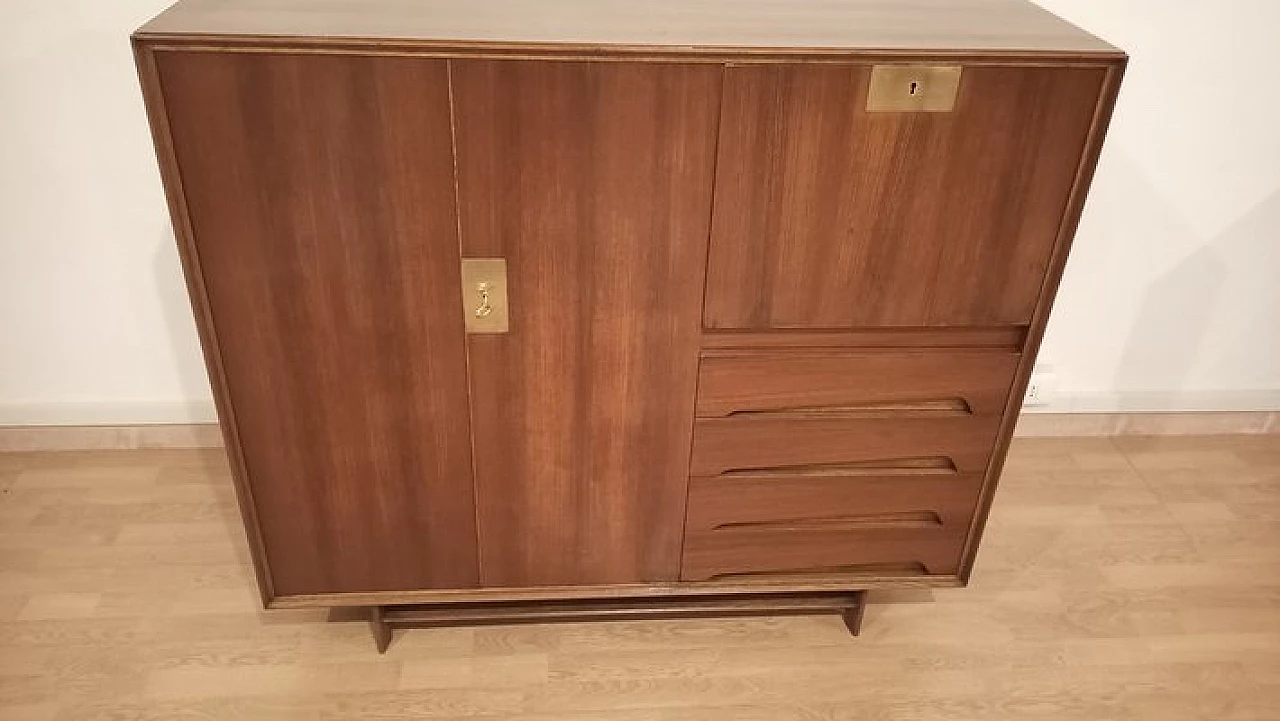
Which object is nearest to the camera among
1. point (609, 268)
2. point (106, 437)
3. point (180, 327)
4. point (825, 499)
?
point (609, 268)

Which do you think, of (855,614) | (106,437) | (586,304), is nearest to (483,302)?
(586,304)

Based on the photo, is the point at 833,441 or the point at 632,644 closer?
the point at 833,441

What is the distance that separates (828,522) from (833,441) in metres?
0.19

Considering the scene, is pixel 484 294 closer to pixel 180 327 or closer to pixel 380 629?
pixel 380 629

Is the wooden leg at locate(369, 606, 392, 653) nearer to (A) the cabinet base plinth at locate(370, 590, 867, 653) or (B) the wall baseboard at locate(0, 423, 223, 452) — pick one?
(A) the cabinet base plinth at locate(370, 590, 867, 653)

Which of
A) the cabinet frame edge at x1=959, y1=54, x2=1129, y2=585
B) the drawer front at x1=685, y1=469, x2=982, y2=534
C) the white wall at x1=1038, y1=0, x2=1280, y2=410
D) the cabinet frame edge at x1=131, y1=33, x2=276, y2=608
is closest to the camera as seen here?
the cabinet frame edge at x1=131, y1=33, x2=276, y2=608

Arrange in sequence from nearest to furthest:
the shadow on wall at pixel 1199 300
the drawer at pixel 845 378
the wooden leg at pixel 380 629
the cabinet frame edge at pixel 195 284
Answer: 1. the cabinet frame edge at pixel 195 284
2. the drawer at pixel 845 378
3. the wooden leg at pixel 380 629
4. the shadow on wall at pixel 1199 300

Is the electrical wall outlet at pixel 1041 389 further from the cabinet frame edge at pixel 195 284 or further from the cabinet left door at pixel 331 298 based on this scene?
the cabinet frame edge at pixel 195 284

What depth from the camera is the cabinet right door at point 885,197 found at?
45.3 inches

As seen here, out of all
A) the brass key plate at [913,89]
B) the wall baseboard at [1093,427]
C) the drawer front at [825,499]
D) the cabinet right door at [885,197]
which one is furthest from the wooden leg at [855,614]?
the brass key plate at [913,89]

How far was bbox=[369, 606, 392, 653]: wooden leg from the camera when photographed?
163cm

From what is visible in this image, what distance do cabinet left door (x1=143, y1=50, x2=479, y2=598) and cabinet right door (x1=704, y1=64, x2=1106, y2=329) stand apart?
390mm

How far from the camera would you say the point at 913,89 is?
3.75 feet

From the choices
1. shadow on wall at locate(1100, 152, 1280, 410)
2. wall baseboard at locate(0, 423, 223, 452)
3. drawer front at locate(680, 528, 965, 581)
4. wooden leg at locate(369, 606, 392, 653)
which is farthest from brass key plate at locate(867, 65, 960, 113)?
wall baseboard at locate(0, 423, 223, 452)
